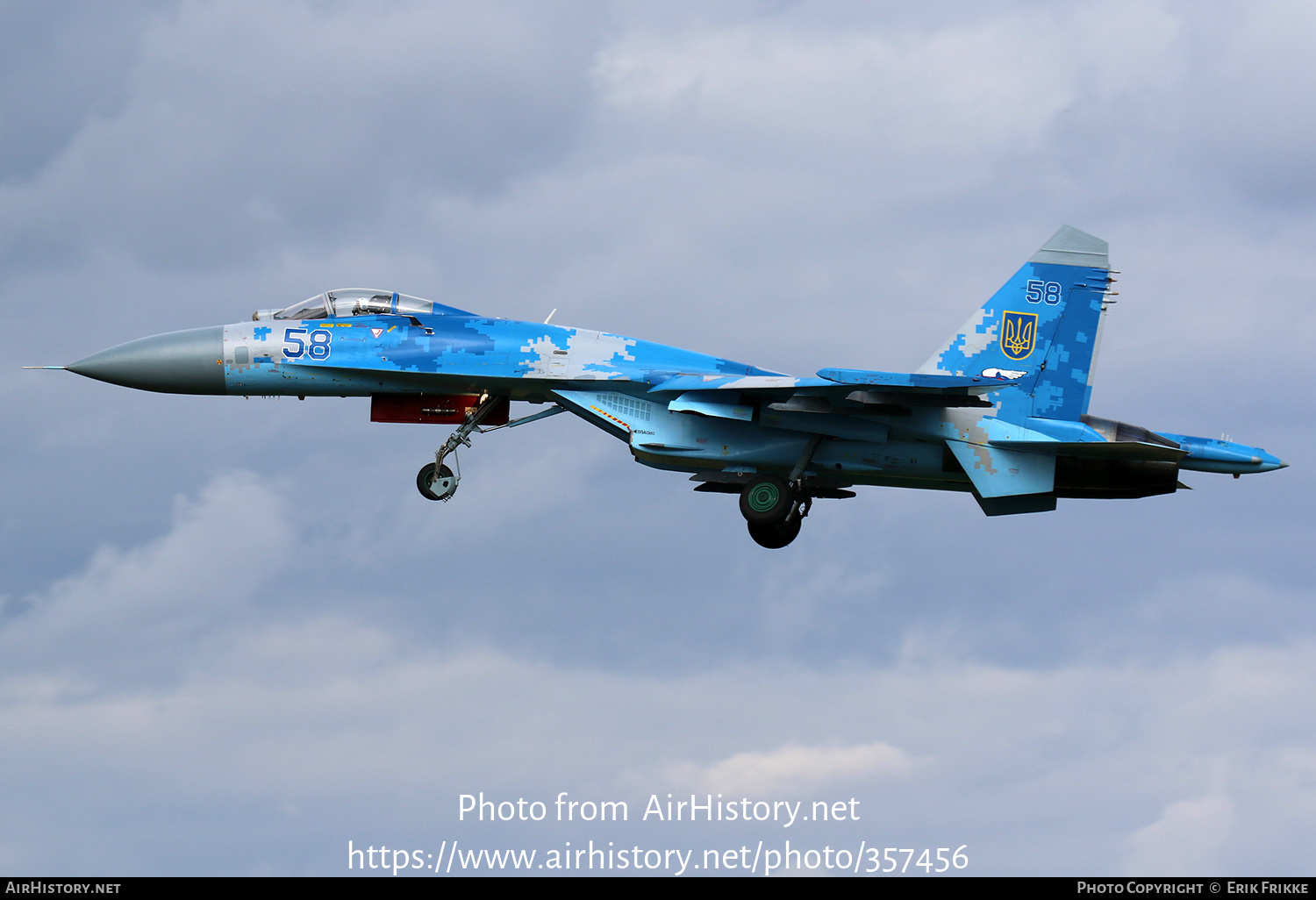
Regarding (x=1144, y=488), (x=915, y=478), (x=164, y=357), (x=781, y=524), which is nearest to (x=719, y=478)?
(x=781, y=524)

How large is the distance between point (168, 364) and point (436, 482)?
15.4ft

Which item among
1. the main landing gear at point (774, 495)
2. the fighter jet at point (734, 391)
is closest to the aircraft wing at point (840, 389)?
the fighter jet at point (734, 391)

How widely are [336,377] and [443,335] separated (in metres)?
1.86

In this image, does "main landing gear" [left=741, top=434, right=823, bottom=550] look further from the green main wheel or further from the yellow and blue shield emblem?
the yellow and blue shield emblem

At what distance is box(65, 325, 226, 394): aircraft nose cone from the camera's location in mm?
24734

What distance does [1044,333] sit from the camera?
2564cm

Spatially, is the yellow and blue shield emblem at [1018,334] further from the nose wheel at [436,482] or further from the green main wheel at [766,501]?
the nose wheel at [436,482]

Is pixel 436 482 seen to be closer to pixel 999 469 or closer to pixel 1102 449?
pixel 999 469

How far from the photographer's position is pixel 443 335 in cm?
2505

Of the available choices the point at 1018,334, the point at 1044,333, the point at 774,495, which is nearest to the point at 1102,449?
the point at 1044,333

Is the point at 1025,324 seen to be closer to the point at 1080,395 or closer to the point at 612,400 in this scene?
the point at 1080,395

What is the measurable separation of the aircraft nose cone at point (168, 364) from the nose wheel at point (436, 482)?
350 centimetres

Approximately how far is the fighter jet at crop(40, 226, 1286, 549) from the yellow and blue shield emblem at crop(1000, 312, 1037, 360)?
0.03 m

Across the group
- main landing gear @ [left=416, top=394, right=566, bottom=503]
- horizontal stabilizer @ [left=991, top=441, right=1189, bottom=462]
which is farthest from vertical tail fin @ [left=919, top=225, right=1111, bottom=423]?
main landing gear @ [left=416, top=394, right=566, bottom=503]
